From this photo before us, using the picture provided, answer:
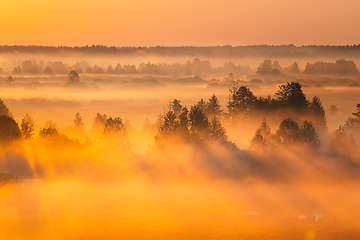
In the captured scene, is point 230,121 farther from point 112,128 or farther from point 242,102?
point 112,128

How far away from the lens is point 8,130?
12075 cm

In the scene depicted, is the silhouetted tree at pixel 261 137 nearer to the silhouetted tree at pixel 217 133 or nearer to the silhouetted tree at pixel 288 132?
the silhouetted tree at pixel 288 132

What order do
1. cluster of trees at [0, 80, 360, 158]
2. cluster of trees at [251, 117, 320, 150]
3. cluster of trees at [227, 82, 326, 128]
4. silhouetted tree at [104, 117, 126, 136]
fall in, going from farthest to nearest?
cluster of trees at [227, 82, 326, 128]
silhouetted tree at [104, 117, 126, 136]
cluster of trees at [0, 80, 360, 158]
cluster of trees at [251, 117, 320, 150]

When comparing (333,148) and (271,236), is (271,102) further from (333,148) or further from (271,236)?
(271,236)

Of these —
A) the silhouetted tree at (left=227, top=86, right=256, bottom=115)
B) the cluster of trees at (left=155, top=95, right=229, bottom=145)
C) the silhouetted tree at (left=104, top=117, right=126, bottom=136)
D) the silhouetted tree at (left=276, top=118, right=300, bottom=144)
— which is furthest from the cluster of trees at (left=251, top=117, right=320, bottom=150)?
the silhouetted tree at (left=104, top=117, right=126, bottom=136)

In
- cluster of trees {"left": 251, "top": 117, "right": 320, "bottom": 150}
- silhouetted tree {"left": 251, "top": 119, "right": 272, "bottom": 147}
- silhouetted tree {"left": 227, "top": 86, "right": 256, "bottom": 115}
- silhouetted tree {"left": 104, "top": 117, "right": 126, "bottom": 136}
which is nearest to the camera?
cluster of trees {"left": 251, "top": 117, "right": 320, "bottom": 150}

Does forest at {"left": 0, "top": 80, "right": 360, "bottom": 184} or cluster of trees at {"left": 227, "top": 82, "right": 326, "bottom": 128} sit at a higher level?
cluster of trees at {"left": 227, "top": 82, "right": 326, "bottom": 128}

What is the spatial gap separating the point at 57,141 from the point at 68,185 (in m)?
19.5

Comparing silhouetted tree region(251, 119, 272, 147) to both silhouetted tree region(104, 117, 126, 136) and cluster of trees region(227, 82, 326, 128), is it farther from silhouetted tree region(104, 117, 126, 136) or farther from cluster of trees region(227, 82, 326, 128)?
silhouetted tree region(104, 117, 126, 136)

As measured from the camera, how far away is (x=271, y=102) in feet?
428

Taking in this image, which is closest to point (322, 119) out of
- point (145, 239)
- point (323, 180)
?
point (323, 180)

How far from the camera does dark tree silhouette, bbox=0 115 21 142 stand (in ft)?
394

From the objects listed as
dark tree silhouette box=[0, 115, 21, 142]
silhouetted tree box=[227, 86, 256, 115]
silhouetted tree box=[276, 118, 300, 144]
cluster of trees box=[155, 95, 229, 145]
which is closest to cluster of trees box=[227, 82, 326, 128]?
silhouetted tree box=[227, 86, 256, 115]

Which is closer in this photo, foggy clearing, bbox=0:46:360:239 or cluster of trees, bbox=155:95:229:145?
foggy clearing, bbox=0:46:360:239
